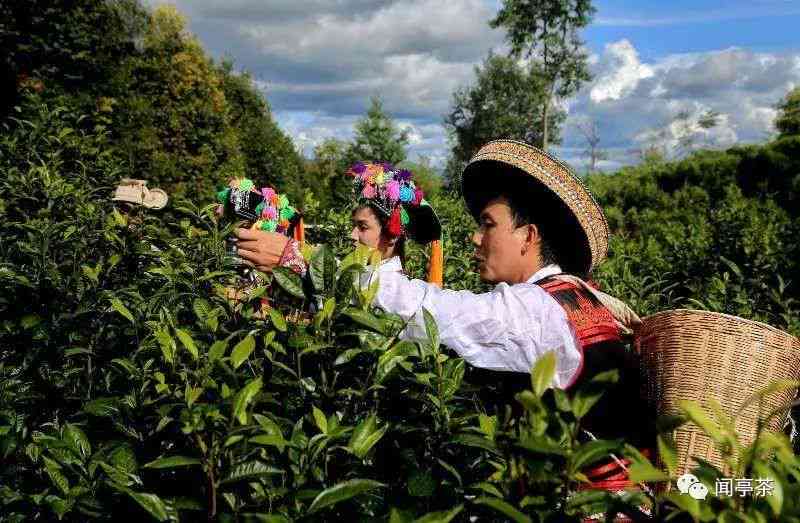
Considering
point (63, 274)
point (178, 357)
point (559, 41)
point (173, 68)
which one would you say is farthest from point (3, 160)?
point (559, 41)

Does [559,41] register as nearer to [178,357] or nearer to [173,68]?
[173,68]

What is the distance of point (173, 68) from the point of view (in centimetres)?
1616

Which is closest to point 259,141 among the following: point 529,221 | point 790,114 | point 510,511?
point 790,114

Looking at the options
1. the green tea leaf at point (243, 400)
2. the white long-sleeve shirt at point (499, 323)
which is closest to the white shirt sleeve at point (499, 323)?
the white long-sleeve shirt at point (499, 323)

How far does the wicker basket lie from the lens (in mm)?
1917

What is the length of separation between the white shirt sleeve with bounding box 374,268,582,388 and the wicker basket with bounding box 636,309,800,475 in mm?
276

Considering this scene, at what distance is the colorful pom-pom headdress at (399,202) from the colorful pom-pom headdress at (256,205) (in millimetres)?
482

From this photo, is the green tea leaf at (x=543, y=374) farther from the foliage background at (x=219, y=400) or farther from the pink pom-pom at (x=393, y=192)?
the pink pom-pom at (x=393, y=192)

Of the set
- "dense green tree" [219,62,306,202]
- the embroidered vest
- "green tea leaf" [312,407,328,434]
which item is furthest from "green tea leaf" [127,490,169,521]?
"dense green tree" [219,62,306,202]

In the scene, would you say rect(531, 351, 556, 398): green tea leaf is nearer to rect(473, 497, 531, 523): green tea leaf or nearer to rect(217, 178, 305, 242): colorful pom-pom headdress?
rect(473, 497, 531, 523): green tea leaf

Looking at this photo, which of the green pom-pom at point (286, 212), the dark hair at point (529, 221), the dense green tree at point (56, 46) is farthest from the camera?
the dense green tree at point (56, 46)

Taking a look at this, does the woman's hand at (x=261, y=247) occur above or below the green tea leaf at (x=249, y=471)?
above

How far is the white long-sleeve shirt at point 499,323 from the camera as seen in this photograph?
198cm

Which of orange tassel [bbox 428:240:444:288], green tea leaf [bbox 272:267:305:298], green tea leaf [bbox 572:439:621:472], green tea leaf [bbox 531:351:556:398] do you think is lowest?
orange tassel [bbox 428:240:444:288]
